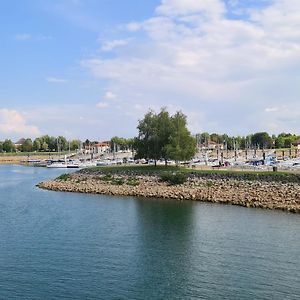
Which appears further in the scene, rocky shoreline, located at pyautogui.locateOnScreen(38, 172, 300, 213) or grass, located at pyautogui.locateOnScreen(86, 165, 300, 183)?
grass, located at pyautogui.locateOnScreen(86, 165, 300, 183)

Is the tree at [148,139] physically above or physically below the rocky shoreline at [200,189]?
above

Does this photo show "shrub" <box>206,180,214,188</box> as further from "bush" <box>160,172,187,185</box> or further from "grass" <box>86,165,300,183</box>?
"bush" <box>160,172,187,185</box>

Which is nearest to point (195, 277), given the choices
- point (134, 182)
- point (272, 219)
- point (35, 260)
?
point (35, 260)

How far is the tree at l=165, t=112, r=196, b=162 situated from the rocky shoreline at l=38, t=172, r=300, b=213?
541 cm

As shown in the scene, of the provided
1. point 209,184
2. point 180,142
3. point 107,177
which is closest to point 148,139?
point 180,142

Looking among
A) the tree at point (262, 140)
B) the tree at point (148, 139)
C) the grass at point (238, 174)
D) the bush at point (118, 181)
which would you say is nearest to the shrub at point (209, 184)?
the grass at point (238, 174)

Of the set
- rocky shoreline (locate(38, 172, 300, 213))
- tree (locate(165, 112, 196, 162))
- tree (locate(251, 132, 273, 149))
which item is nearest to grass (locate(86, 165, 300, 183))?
rocky shoreline (locate(38, 172, 300, 213))

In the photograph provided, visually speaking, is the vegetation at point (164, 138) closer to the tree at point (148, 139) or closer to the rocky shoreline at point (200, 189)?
the tree at point (148, 139)

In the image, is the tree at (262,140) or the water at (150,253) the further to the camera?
the tree at (262,140)

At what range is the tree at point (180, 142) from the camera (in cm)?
6831

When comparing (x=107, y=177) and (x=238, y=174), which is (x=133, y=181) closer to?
(x=107, y=177)

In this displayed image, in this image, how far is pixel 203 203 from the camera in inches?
1921

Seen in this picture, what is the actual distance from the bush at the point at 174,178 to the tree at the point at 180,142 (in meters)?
6.26

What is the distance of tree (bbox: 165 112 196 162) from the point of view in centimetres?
6831
